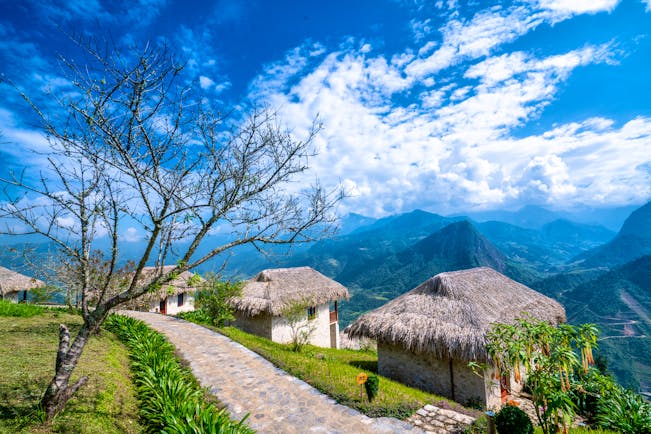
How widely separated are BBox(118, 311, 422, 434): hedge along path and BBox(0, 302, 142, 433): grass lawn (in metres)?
1.85

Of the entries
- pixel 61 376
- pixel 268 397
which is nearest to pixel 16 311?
pixel 61 376

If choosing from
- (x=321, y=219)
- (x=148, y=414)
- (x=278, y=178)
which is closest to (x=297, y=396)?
(x=148, y=414)

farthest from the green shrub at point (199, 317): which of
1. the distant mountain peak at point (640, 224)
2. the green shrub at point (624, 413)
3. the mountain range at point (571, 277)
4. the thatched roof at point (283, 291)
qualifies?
the distant mountain peak at point (640, 224)

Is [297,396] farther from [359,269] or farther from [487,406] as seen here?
[359,269]

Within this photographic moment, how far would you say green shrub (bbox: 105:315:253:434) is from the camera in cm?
480

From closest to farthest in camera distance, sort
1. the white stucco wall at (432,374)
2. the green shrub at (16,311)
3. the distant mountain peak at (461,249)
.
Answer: the white stucco wall at (432,374) → the green shrub at (16,311) → the distant mountain peak at (461,249)

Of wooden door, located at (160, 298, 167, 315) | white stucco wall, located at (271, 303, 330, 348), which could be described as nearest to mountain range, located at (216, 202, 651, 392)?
white stucco wall, located at (271, 303, 330, 348)

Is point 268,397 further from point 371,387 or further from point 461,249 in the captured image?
point 461,249

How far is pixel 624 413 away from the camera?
286 inches

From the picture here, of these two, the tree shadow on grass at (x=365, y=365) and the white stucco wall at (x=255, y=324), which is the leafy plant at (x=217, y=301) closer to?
the white stucco wall at (x=255, y=324)

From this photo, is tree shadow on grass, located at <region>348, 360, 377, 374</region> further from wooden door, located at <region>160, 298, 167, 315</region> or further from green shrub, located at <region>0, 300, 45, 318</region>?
wooden door, located at <region>160, 298, 167, 315</region>

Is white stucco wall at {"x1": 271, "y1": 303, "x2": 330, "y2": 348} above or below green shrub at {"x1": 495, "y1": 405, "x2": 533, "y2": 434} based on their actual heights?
below

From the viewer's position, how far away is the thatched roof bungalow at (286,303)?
17.4 metres

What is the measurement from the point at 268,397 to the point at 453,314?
7437 mm
